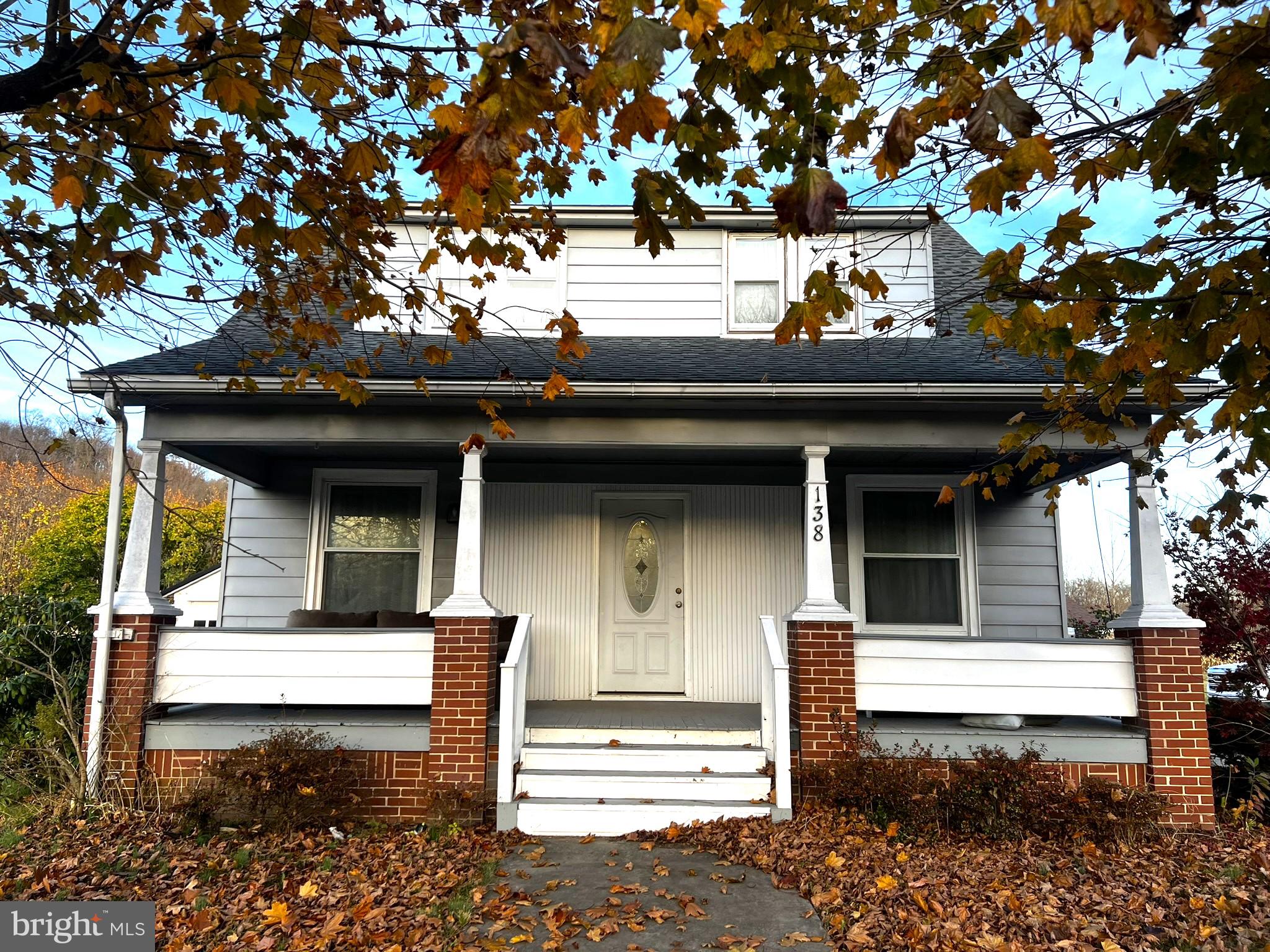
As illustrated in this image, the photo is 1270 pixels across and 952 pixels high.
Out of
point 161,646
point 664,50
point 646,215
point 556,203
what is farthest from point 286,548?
point 664,50

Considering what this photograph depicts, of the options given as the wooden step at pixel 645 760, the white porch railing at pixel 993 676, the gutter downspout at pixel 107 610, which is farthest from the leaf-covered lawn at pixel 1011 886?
the gutter downspout at pixel 107 610

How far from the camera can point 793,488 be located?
8.62 metres

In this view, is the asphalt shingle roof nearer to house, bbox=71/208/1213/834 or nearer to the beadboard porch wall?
house, bbox=71/208/1213/834

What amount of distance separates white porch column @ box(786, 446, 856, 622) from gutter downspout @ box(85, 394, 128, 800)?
527 cm

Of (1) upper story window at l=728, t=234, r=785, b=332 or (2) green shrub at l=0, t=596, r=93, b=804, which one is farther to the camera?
(1) upper story window at l=728, t=234, r=785, b=332

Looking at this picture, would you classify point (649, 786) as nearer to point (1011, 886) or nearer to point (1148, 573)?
point (1011, 886)

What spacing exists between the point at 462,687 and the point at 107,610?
278cm

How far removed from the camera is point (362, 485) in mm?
8523

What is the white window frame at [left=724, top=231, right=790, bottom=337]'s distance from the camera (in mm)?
8906

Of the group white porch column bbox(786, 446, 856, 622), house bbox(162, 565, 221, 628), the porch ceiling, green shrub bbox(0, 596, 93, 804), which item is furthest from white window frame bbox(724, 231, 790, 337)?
house bbox(162, 565, 221, 628)

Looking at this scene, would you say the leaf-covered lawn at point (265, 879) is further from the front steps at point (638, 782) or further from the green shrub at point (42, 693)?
the green shrub at point (42, 693)

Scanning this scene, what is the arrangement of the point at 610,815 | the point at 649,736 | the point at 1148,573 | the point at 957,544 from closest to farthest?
the point at 610,815 < the point at 1148,573 < the point at 649,736 < the point at 957,544

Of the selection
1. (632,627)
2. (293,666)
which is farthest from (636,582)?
(293,666)

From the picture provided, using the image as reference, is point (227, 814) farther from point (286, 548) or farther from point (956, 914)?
point (956, 914)
